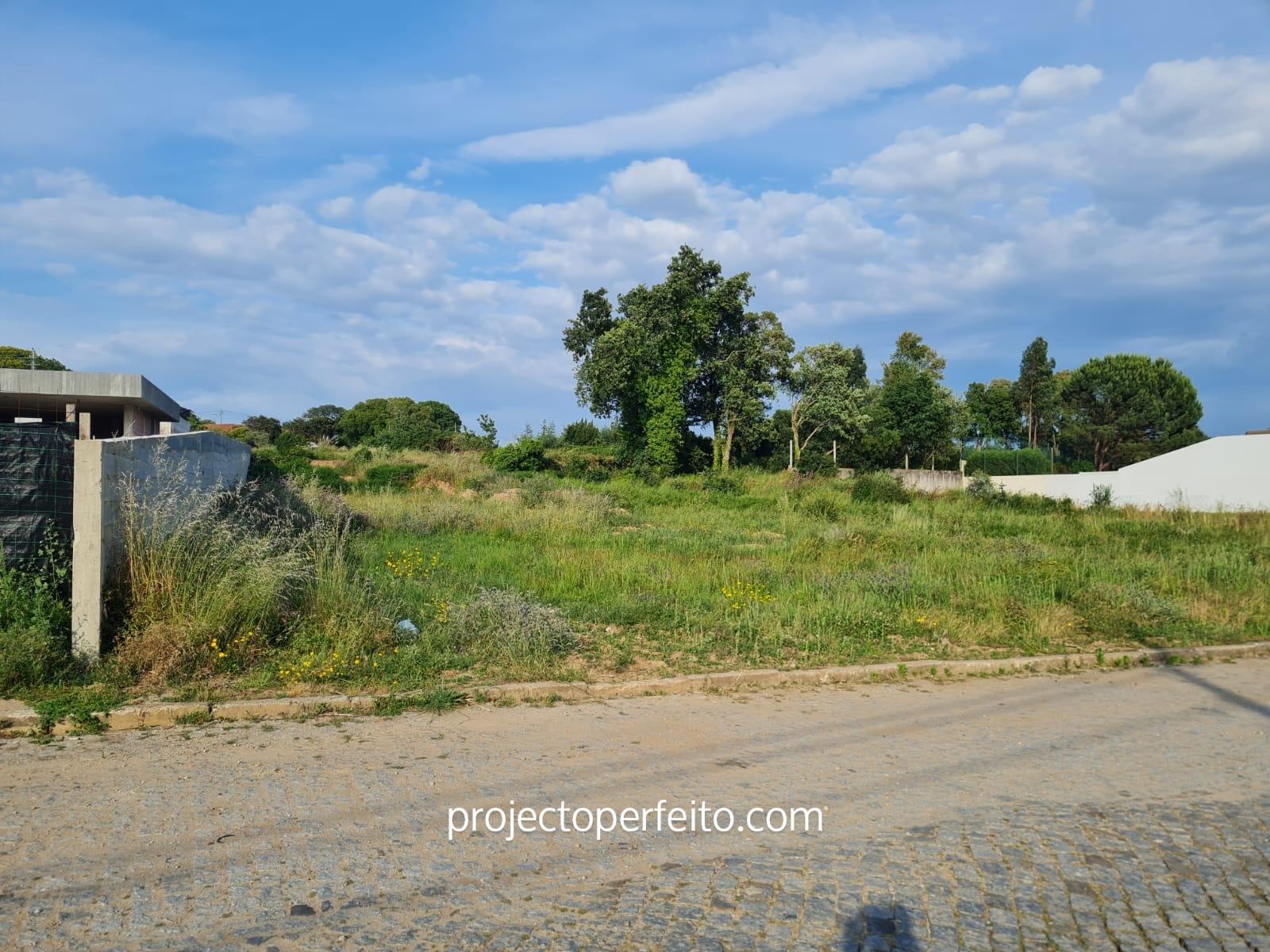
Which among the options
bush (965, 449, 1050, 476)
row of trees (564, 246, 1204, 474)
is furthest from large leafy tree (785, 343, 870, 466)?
bush (965, 449, 1050, 476)

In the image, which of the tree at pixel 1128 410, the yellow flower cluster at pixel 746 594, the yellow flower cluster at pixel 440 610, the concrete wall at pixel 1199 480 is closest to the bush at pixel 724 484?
the concrete wall at pixel 1199 480

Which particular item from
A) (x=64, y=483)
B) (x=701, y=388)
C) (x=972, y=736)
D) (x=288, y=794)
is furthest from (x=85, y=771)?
(x=701, y=388)

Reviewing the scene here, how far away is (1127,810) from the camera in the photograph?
16.1 feet

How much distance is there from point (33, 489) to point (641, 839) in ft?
21.7

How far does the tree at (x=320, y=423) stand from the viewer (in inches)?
2918

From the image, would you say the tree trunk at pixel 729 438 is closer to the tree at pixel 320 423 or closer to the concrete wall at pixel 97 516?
the concrete wall at pixel 97 516

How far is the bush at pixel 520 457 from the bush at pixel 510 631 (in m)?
24.5

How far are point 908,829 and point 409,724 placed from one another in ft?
12.4

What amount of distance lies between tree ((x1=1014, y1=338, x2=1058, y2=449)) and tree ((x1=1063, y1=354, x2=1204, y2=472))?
233 centimetres

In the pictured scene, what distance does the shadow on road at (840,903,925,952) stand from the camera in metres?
3.42

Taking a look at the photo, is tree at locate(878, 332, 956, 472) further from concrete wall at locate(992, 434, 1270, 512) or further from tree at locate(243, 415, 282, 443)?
tree at locate(243, 415, 282, 443)

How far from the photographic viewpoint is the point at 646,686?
7770mm

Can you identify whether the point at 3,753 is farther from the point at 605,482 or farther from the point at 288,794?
the point at 605,482

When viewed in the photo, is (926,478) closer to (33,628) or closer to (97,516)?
(97,516)
